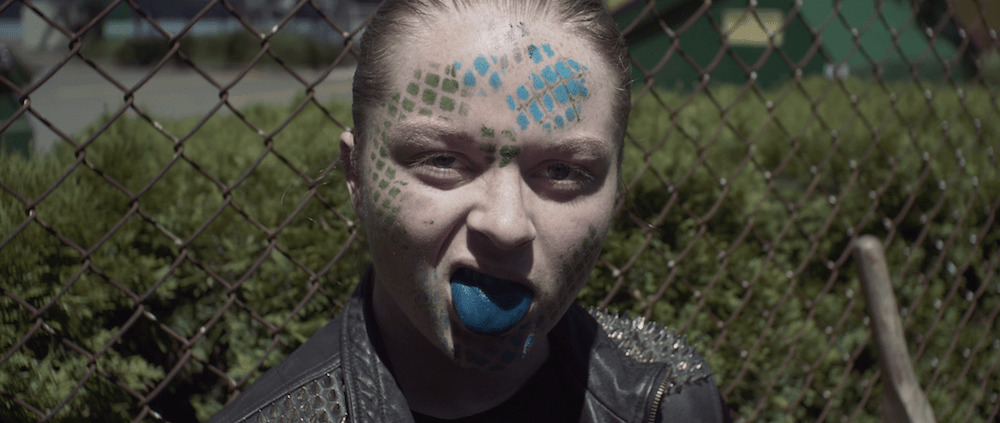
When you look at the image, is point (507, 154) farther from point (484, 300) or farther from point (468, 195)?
point (484, 300)

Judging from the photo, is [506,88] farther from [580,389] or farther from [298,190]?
[298,190]

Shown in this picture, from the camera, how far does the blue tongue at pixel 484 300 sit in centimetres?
121

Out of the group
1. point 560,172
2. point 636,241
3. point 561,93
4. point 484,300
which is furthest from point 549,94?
point 636,241

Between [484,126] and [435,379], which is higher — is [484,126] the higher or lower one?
the higher one

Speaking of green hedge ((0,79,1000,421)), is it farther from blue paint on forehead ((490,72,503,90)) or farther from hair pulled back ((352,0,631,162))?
blue paint on forehead ((490,72,503,90))

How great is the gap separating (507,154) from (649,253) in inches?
52.6

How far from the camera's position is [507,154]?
1187mm

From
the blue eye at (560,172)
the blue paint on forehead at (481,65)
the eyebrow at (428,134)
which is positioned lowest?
the blue eye at (560,172)

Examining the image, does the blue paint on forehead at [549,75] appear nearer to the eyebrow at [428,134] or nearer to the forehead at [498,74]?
the forehead at [498,74]

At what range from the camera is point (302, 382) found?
137 centimetres

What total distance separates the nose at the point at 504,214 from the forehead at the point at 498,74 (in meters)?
0.09

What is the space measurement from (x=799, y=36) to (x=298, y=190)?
7.94 m

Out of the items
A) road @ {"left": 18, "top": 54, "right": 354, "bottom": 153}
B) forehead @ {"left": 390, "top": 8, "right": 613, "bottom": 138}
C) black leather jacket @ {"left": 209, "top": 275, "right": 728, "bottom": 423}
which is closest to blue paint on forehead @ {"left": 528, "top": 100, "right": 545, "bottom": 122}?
forehead @ {"left": 390, "top": 8, "right": 613, "bottom": 138}

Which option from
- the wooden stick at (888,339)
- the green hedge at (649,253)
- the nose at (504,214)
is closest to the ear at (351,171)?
the nose at (504,214)
